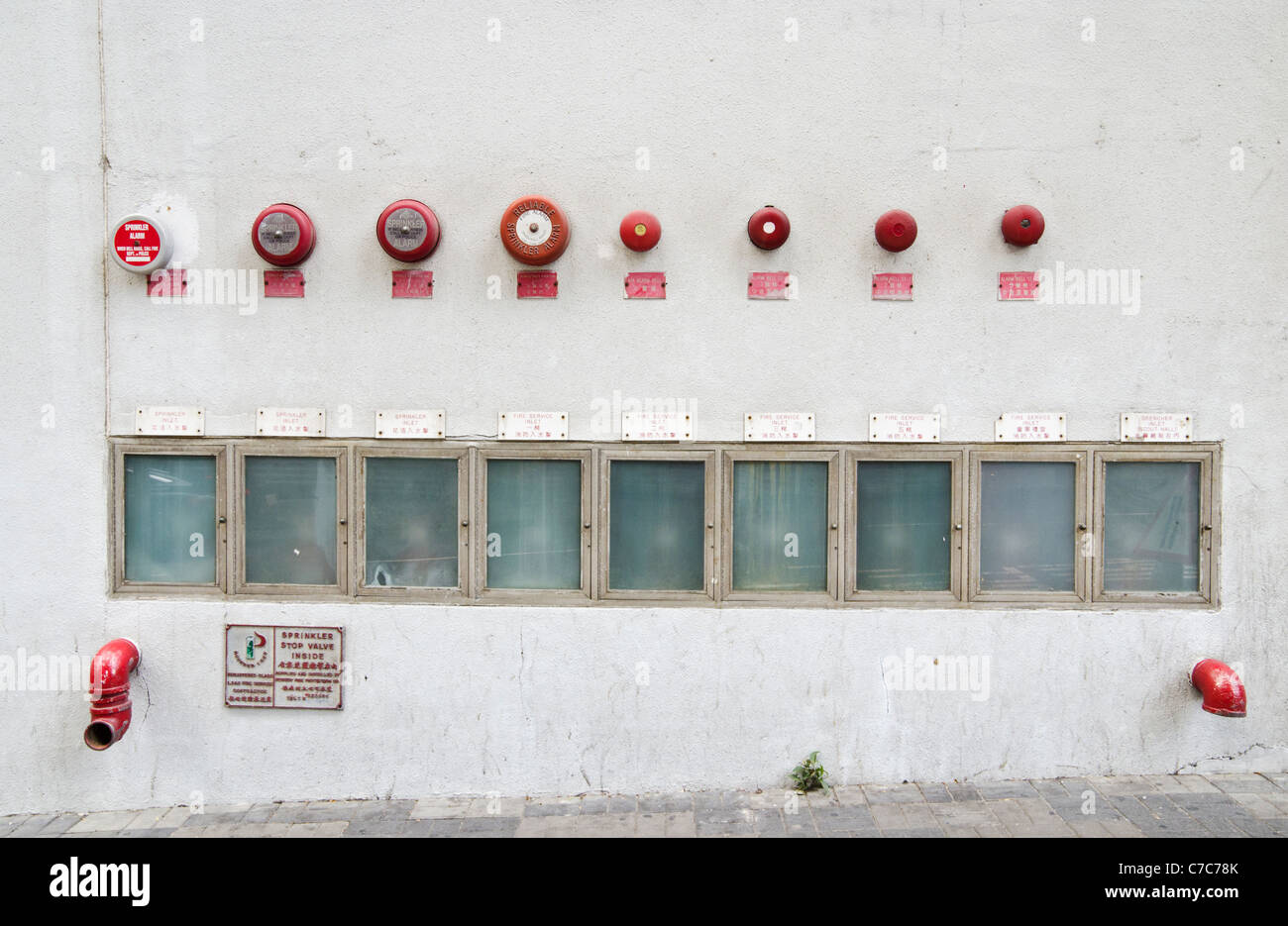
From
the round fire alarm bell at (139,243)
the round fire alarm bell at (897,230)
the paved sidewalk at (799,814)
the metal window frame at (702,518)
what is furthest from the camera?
the metal window frame at (702,518)

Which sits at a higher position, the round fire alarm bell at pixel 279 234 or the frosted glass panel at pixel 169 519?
the round fire alarm bell at pixel 279 234

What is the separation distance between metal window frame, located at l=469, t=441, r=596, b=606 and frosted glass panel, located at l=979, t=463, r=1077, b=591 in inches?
105

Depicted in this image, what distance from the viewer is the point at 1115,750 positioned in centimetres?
499

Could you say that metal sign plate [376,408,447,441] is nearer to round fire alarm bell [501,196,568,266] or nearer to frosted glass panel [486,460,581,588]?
frosted glass panel [486,460,581,588]

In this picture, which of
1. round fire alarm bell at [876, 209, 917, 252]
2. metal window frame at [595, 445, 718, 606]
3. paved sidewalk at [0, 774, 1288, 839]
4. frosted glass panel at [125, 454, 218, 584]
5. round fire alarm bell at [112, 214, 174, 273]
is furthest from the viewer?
frosted glass panel at [125, 454, 218, 584]

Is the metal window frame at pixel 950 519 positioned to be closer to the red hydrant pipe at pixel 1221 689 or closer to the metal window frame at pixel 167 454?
the red hydrant pipe at pixel 1221 689

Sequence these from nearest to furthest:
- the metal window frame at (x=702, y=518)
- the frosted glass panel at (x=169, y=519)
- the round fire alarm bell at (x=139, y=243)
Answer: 1. the round fire alarm bell at (x=139, y=243)
2. the metal window frame at (x=702, y=518)
3. the frosted glass panel at (x=169, y=519)

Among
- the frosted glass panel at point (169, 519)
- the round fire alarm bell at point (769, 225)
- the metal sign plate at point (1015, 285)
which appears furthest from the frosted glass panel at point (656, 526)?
the frosted glass panel at point (169, 519)

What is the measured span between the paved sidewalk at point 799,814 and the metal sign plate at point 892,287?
130 inches

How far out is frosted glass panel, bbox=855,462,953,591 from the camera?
5000 millimetres

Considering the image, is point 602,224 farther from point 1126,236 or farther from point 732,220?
point 1126,236

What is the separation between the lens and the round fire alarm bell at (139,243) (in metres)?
4.86

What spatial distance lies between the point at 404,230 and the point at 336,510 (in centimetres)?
194

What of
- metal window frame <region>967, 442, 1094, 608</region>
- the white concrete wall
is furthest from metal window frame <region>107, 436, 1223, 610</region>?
the white concrete wall
